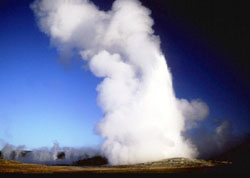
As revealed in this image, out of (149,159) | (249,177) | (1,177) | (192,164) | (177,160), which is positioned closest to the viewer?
(1,177)

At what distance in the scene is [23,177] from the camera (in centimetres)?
6172

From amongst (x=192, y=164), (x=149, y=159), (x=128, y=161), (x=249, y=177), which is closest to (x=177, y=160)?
(x=192, y=164)

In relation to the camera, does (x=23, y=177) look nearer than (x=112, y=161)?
Yes

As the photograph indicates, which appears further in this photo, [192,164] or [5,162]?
[192,164]

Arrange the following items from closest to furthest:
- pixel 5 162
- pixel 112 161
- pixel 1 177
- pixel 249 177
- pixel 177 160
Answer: pixel 1 177, pixel 249 177, pixel 5 162, pixel 177 160, pixel 112 161

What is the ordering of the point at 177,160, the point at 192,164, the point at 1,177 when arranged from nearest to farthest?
the point at 1,177, the point at 192,164, the point at 177,160

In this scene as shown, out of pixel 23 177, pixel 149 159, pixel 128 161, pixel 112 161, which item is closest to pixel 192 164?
pixel 149 159

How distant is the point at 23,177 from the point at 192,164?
11021cm

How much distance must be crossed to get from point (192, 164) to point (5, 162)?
363 feet

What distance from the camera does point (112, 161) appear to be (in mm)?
A: 184375

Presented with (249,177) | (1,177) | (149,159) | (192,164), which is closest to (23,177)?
(1,177)

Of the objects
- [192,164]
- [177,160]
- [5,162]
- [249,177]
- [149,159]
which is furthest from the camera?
[149,159]

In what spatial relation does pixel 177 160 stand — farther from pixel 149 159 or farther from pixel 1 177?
pixel 1 177

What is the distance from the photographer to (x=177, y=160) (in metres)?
147
